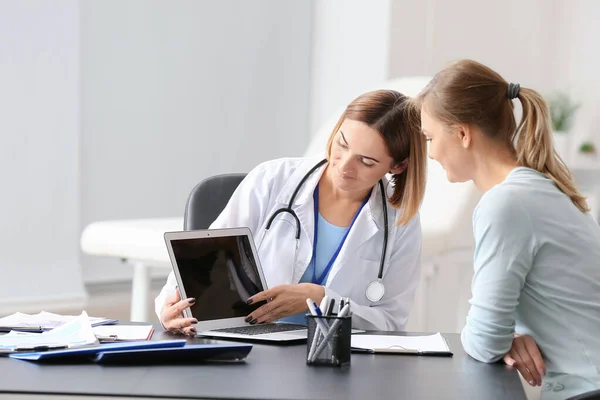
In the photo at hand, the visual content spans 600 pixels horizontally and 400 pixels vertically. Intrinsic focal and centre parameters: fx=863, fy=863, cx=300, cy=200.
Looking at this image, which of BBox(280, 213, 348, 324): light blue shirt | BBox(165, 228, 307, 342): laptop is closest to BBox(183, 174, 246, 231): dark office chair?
BBox(280, 213, 348, 324): light blue shirt

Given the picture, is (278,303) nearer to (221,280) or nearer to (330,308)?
(221,280)

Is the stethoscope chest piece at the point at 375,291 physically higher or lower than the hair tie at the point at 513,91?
lower

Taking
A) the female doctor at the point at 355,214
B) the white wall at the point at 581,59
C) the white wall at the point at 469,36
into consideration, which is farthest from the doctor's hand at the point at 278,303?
the white wall at the point at 581,59

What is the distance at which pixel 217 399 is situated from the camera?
1.07m

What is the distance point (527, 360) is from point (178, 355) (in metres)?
0.54

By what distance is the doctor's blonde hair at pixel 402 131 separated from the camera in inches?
71.2

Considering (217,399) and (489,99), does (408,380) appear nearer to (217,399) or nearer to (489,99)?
(217,399)

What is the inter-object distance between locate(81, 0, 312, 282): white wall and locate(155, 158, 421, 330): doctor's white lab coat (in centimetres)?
224

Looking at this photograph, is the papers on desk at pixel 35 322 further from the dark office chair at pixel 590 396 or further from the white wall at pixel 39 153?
the white wall at pixel 39 153

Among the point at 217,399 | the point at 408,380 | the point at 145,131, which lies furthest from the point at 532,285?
the point at 145,131

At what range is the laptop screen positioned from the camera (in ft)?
5.07

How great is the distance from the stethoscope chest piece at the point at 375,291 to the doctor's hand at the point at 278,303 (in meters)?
0.21

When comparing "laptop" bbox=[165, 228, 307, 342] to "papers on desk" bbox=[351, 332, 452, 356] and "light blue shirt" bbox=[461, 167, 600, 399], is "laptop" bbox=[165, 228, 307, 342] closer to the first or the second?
"papers on desk" bbox=[351, 332, 452, 356]

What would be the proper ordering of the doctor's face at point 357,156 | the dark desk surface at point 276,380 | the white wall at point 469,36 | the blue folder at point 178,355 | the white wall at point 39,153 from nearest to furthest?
the dark desk surface at point 276,380, the blue folder at point 178,355, the doctor's face at point 357,156, the white wall at point 39,153, the white wall at point 469,36
